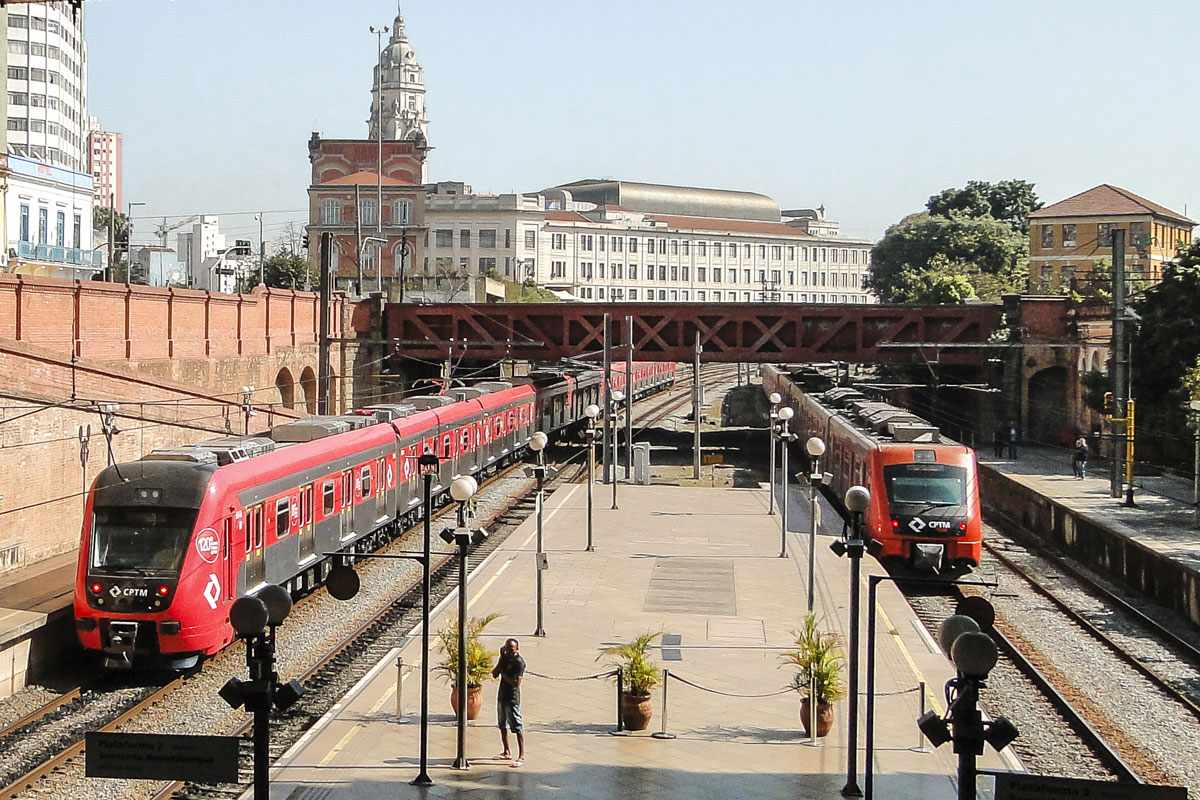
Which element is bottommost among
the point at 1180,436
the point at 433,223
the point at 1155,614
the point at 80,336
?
the point at 1155,614

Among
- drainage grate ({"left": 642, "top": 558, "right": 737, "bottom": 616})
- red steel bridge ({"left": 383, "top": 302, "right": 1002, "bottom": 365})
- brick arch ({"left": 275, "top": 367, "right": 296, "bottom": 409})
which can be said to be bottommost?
drainage grate ({"left": 642, "top": 558, "right": 737, "bottom": 616})

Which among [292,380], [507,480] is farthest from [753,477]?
[292,380]

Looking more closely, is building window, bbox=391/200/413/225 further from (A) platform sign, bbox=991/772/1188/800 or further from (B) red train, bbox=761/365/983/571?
(A) platform sign, bbox=991/772/1188/800

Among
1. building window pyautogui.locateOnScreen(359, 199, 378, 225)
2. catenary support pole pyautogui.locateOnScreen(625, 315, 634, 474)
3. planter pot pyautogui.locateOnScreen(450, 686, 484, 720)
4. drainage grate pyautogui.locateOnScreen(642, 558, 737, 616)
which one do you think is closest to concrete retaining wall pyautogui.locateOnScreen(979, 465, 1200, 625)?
drainage grate pyautogui.locateOnScreen(642, 558, 737, 616)

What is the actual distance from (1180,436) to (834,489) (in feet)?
32.7

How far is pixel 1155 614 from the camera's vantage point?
2612 cm

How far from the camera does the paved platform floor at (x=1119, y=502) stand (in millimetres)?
29391

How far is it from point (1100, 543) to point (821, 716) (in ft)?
57.4

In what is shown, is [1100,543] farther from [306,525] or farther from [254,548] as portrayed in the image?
[254,548]

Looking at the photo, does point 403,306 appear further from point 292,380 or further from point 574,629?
point 574,629

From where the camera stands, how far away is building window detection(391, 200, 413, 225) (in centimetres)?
9819

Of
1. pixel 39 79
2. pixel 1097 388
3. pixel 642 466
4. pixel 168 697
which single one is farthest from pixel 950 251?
pixel 168 697

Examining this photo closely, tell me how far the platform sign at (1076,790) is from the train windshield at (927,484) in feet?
53.1

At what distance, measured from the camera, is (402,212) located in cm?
9844
